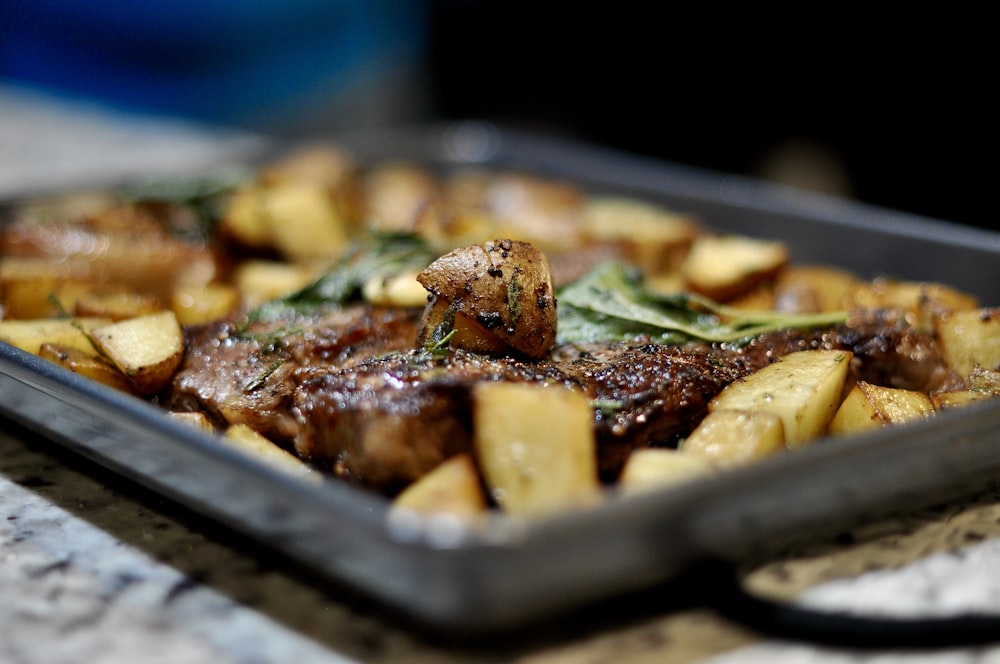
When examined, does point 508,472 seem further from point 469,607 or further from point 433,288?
point 433,288

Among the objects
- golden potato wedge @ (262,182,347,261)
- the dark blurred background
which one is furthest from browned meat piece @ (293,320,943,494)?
the dark blurred background

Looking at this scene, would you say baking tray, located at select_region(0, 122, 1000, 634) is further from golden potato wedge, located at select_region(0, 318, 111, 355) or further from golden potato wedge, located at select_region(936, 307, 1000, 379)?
golden potato wedge, located at select_region(936, 307, 1000, 379)

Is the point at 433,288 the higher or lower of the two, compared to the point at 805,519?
higher

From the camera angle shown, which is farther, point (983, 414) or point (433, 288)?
point (433, 288)

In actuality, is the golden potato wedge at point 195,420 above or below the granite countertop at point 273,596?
above

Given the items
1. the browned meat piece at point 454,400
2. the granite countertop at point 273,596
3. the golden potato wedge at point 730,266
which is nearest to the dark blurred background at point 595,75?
the golden potato wedge at point 730,266

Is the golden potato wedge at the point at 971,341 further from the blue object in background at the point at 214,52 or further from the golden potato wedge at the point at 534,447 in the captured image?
the blue object in background at the point at 214,52

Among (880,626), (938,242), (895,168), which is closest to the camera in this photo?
(880,626)

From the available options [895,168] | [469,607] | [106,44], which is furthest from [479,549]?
[106,44]
